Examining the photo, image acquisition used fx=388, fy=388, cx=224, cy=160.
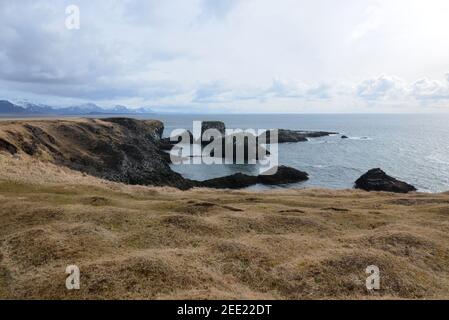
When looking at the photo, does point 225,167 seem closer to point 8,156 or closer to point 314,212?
point 8,156

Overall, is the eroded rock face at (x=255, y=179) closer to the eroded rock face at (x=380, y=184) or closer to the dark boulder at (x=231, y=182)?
the dark boulder at (x=231, y=182)

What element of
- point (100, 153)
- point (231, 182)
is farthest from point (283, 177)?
point (100, 153)

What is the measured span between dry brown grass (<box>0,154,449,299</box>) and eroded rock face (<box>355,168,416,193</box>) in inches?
1879

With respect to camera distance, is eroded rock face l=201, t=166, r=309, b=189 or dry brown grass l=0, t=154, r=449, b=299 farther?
eroded rock face l=201, t=166, r=309, b=189

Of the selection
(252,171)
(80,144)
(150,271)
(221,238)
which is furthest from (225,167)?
(150,271)

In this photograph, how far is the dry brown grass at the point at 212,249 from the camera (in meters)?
19.7

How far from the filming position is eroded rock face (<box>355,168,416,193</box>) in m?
85.8

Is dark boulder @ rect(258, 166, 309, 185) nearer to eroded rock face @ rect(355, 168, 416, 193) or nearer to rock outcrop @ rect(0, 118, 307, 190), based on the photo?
rock outcrop @ rect(0, 118, 307, 190)

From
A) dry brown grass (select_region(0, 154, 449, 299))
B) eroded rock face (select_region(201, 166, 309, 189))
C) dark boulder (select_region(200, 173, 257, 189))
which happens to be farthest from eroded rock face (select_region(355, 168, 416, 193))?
dry brown grass (select_region(0, 154, 449, 299))

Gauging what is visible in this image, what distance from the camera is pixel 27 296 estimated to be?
1866cm

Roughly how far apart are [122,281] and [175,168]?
335 feet

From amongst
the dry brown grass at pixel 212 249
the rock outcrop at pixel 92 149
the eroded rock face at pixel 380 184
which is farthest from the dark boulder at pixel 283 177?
the dry brown grass at pixel 212 249

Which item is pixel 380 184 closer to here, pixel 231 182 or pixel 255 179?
pixel 255 179
